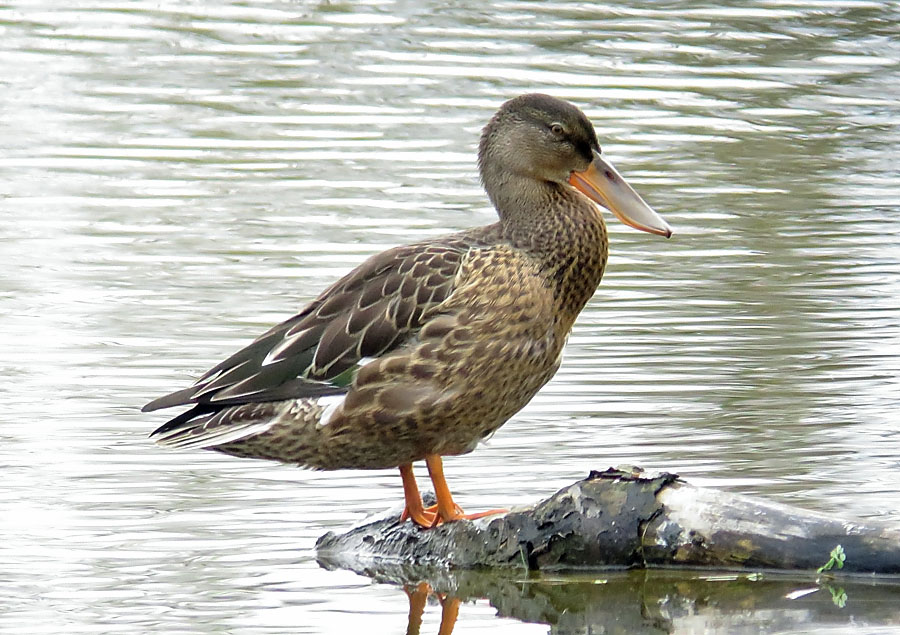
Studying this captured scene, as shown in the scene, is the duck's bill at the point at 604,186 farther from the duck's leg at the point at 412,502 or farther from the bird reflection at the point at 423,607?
the bird reflection at the point at 423,607

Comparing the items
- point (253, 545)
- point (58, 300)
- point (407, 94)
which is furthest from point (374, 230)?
point (253, 545)

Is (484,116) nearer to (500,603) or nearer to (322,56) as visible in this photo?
(322,56)

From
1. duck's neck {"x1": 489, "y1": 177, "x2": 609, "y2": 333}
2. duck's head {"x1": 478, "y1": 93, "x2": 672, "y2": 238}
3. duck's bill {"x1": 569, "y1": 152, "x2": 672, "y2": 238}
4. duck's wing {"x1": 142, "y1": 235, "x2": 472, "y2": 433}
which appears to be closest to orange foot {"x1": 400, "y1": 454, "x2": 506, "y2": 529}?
duck's wing {"x1": 142, "y1": 235, "x2": 472, "y2": 433}

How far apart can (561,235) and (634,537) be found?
1240 millimetres

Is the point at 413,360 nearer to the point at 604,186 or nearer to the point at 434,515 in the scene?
the point at 434,515

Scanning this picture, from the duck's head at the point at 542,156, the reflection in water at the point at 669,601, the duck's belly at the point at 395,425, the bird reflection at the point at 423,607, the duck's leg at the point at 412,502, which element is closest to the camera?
the reflection in water at the point at 669,601

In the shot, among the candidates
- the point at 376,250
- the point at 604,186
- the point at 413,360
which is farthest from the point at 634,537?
the point at 376,250

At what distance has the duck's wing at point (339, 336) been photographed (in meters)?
6.62

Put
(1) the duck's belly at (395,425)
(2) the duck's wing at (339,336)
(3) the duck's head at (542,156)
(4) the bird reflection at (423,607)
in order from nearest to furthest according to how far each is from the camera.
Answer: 1. (4) the bird reflection at (423,607)
2. (1) the duck's belly at (395,425)
3. (2) the duck's wing at (339,336)
4. (3) the duck's head at (542,156)

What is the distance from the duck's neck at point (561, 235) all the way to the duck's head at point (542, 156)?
12mm

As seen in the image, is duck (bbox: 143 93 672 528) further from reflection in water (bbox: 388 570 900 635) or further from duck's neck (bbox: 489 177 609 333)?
reflection in water (bbox: 388 570 900 635)

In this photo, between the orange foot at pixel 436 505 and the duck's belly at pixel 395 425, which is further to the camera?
the orange foot at pixel 436 505

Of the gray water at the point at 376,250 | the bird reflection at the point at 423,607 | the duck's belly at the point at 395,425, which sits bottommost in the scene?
the gray water at the point at 376,250

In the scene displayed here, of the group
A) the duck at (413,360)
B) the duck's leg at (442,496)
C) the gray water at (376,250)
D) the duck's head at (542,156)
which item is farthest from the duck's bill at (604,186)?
the duck's leg at (442,496)
